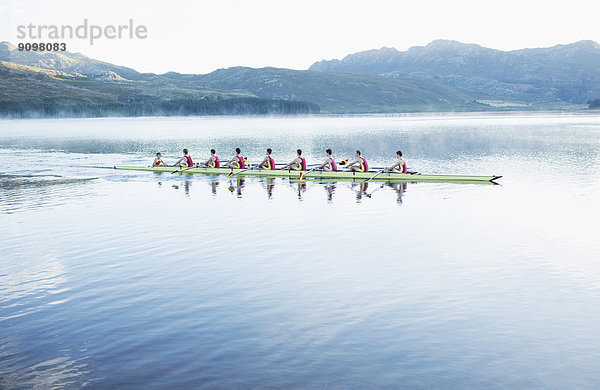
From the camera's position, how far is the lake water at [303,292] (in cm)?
1142

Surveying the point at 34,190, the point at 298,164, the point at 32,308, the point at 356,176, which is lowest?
the point at 32,308

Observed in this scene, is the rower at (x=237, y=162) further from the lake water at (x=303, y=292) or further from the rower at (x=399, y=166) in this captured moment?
the rower at (x=399, y=166)

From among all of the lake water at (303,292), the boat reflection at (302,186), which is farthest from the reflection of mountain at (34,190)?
the boat reflection at (302,186)

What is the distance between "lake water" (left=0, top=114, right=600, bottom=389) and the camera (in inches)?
450

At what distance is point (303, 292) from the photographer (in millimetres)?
16328

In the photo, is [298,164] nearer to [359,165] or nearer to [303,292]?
[359,165]

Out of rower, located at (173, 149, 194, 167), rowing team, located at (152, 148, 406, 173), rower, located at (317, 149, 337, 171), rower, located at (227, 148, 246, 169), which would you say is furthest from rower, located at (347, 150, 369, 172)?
rower, located at (173, 149, 194, 167)

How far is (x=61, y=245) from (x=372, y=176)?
23835 mm

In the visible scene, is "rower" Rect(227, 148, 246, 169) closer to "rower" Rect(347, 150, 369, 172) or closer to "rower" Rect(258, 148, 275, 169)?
"rower" Rect(258, 148, 275, 169)

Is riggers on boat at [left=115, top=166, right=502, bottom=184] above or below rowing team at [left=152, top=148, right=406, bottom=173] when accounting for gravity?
below

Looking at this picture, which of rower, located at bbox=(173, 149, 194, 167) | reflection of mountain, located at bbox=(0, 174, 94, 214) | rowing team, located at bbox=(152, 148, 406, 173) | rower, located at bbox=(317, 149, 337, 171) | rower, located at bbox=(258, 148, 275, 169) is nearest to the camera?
reflection of mountain, located at bbox=(0, 174, 94, 214)

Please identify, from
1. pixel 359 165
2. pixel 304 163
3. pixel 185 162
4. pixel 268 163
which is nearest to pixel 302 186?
pixel 304 163

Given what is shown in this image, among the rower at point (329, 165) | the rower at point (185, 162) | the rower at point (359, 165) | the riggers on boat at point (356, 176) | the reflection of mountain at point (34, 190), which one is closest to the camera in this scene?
the reflection of mountain at point (34, 190)

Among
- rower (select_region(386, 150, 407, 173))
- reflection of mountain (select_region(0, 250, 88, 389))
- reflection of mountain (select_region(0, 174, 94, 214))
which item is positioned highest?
rower (select_region(386, 150, 407, 173))
